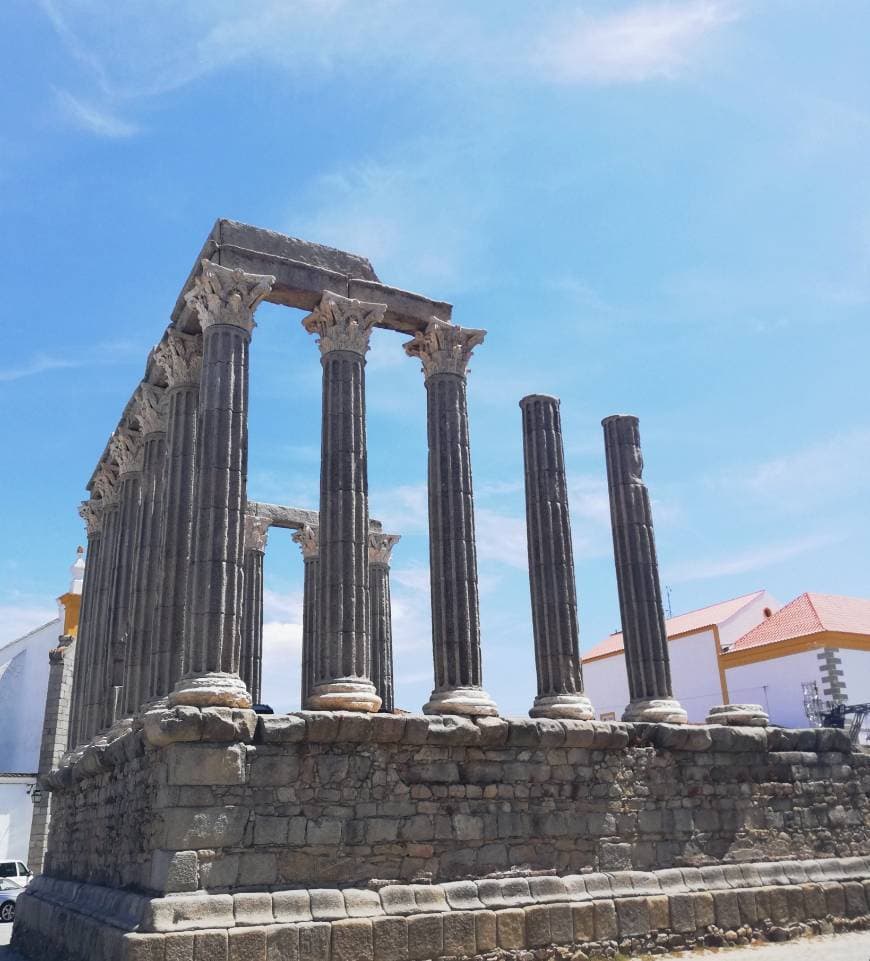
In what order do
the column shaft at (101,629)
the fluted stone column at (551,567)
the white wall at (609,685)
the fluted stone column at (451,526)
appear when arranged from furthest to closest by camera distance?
the white wall at (609,685) → the column shaft at (101,629) → the fluted stone column at (551,567) → the fluted stone column at (451,526)

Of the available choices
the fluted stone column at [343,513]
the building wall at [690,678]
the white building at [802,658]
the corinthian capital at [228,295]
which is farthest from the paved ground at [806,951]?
the building wall at [690,678]

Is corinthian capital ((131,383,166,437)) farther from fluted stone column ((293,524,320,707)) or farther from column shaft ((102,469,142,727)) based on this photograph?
fluted stone column ((293,524,320,707))

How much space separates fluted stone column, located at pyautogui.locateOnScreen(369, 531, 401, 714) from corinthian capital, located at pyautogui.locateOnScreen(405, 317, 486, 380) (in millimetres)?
7284

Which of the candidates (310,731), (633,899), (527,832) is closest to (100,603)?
(310,731)

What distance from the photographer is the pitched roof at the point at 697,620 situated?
3788 cm

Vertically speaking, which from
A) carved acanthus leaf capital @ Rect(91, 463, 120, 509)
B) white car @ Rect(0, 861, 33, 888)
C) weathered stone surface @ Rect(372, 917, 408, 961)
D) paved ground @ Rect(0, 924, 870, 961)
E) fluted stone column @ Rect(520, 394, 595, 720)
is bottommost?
paved ground @ Rect(0, 924, 870, 961)

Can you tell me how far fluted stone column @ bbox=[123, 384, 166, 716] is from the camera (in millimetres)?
15008

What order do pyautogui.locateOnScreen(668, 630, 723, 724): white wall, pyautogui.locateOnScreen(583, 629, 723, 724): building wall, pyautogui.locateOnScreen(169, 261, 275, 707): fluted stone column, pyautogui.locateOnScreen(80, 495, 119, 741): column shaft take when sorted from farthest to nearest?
1. pyautogui.locateOnScreen(583, 629, 723, 724): building wall
2. pyautogui.locateOnScreen(668, 630, 723, 724): white wall
3. pyautogui.locateOnScreen(80, 495, 119, 741): column shaft
4. pyautogui.locateOnScreen(169, 261, 275, 707): fluted stone column

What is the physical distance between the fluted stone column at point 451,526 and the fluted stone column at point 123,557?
18.4 ft

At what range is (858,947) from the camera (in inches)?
478

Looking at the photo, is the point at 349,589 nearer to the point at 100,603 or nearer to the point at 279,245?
the point at 279,245

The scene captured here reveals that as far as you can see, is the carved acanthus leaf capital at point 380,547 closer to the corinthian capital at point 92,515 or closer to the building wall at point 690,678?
the corinthian capital at point 92,515

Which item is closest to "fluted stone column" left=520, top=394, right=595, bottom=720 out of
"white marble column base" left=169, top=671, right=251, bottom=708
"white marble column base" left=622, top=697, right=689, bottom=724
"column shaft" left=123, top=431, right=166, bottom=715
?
"white marble column base" left=622, top=697, right=689, bottom=724

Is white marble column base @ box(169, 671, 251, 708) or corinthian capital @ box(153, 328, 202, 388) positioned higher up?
corinthian capital @ box(153, 328, 202, 388)
